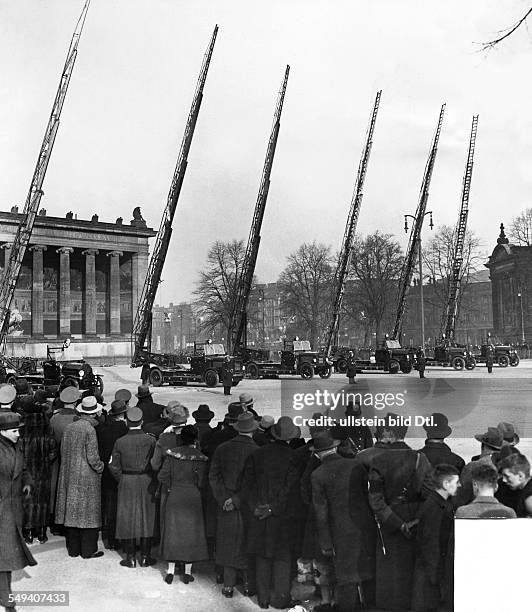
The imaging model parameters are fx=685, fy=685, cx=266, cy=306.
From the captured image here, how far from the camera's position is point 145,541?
5.95 m

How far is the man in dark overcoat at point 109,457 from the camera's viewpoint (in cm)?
636

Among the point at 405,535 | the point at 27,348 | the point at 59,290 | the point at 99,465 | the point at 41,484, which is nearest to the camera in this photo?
the point at 405,535

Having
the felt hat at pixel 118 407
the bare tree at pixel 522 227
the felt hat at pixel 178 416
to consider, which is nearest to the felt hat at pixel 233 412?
the felt hat at pixel 178 416

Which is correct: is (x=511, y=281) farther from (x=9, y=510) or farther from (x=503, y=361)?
(x=9, y=510)

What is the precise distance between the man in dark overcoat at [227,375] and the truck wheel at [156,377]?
2.05 meters

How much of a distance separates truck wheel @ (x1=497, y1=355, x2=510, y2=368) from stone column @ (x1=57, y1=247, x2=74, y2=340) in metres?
30.4

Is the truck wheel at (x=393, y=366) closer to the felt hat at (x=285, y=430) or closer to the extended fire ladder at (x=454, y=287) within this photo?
the extended fire ladder at (x=454, y=287)

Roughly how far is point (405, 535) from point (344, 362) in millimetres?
23280

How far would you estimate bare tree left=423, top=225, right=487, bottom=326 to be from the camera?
27.5 m

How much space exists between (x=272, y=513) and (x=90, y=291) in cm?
4803

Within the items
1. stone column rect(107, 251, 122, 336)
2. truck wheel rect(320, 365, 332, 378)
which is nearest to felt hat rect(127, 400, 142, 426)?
truck wheel rect(320, 365, 332, 378)

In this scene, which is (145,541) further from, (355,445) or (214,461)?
(355,445)

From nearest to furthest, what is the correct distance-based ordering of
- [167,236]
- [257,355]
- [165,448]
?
[165,448] → [167,236] → [257,355]

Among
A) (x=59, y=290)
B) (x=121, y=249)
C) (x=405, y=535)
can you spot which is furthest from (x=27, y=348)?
(x=405, y=535)
